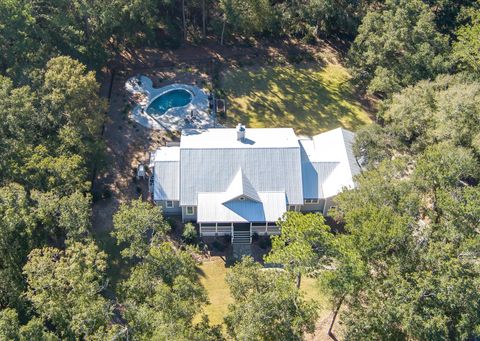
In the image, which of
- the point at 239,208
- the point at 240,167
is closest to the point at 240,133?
the point at 240,167

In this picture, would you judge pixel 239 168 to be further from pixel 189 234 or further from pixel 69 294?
pixel 69 294

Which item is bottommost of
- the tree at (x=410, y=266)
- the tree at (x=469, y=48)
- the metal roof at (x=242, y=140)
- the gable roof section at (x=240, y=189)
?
the tree at (x=410, y=266)

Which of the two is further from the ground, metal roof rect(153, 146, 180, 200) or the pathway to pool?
the pathway to pool

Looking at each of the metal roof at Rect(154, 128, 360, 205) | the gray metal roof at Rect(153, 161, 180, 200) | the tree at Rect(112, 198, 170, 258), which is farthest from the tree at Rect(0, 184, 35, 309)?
the metal roof at Rect(154, 128, 360, 205)

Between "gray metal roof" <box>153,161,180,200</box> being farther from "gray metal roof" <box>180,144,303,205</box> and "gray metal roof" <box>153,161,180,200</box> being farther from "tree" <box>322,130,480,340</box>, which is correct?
"tree" <box>322,130,480,340</box>

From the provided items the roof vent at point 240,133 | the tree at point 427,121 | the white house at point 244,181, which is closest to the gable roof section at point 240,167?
the white house at point 244,181

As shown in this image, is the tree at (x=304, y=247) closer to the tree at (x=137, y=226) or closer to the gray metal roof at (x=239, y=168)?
the tree at (x=137, y=226)

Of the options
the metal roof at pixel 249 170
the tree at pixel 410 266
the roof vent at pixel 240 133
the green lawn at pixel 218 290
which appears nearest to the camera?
the tree at pixel 410 266
